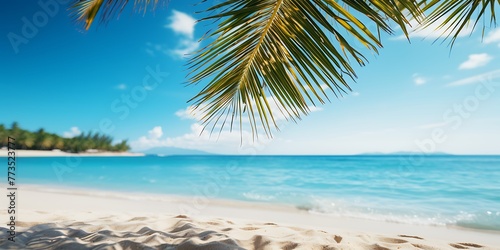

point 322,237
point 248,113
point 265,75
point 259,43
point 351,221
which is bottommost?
point 351,221

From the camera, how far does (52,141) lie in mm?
54969

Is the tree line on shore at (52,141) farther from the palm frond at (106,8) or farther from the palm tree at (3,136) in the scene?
the palm frond at (106,8)

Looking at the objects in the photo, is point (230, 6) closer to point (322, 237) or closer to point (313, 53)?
point (313, 53)

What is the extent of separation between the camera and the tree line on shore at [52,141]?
148ft

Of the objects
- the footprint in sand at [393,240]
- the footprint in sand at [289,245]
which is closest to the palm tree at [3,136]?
the footprint in sand at [289,245]

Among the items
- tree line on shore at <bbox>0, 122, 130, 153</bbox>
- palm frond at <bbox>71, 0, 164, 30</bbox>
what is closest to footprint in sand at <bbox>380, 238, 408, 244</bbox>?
palm frond at <bbox>71, 0, 164, 30</bbox>

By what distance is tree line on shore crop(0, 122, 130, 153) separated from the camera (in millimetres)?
45188

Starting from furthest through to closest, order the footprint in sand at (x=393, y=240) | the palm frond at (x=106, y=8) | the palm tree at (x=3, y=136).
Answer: the palm tree at (x=3, y=136)
the footprint in sand at (x=393, y=240)
the palm frond at (x=106, y=8)

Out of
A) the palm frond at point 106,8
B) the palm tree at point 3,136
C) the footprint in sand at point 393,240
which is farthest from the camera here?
the palm tree at point 3,136

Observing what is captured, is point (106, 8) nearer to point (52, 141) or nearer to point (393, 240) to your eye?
point (393, 240)

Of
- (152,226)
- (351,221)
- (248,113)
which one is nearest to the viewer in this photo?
(248,113)

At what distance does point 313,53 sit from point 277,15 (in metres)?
0.29

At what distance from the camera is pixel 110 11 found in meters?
1.42

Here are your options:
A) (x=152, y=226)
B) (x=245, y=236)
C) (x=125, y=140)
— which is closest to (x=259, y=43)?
(x=245, y=236)
